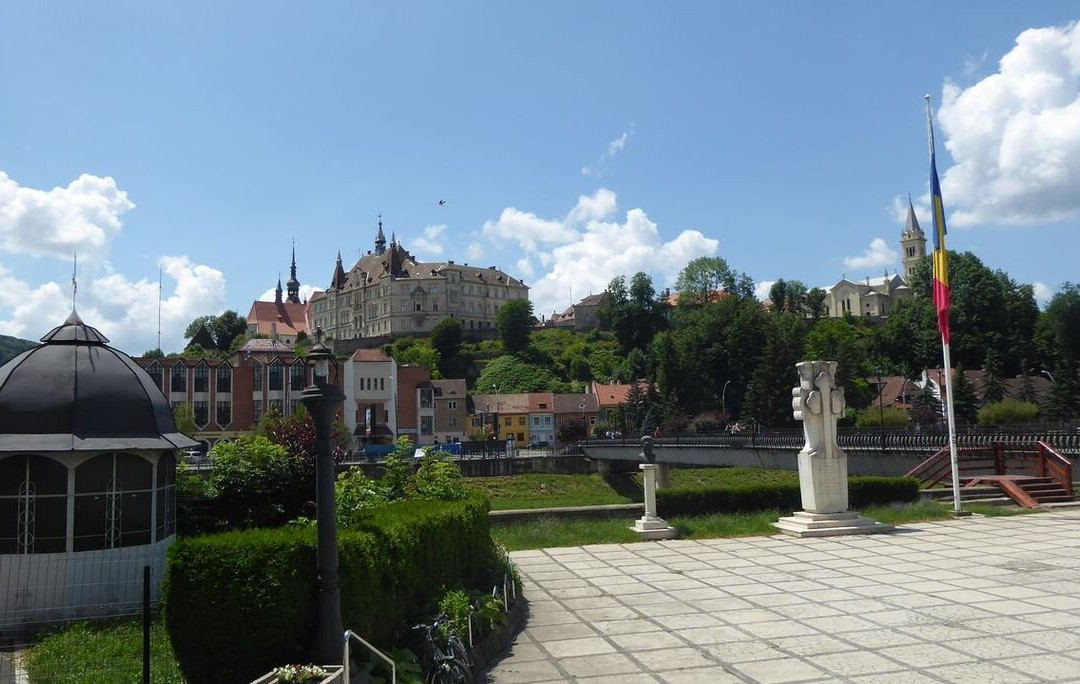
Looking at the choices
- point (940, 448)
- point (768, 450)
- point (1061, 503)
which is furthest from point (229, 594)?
point (768, 450)

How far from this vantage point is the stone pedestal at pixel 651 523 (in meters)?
19.8

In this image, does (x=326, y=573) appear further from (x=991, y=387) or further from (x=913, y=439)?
(x=991, y=387)

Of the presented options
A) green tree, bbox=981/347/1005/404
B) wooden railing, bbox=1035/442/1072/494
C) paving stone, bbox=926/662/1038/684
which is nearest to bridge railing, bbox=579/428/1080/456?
wooden railing, bbox=1035/442/1072/494

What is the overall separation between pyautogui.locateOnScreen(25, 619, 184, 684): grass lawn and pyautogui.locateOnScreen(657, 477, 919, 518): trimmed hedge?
51.8ft

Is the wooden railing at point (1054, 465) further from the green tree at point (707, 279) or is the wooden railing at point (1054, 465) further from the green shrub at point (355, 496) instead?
the green tree at point (707, 279)

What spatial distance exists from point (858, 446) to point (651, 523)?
1805 cm

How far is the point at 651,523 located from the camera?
20.1 meters

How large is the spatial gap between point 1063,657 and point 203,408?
3150 inches

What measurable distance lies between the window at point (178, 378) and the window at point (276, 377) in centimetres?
788

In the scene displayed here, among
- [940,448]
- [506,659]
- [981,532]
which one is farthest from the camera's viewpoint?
[940,448]

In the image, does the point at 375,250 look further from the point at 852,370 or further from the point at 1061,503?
the point at 1061,503

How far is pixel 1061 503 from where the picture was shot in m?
23.3

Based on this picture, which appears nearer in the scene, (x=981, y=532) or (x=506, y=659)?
(x=506, y=659)

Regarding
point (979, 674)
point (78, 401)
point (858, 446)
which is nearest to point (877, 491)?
point (858, 446)
